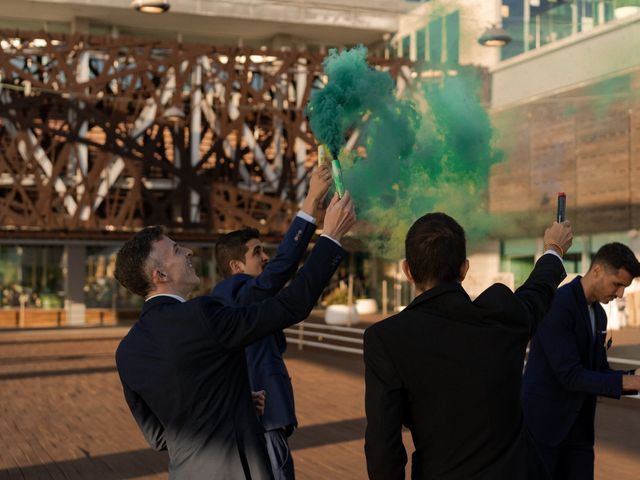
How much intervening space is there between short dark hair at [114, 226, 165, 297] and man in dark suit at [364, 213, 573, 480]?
113cm

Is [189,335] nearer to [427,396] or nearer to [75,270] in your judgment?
[427,396]

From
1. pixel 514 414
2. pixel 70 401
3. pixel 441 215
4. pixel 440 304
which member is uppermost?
pixel 441 215

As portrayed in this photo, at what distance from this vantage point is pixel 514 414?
3.23 meters

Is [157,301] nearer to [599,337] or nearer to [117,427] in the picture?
[599,337]

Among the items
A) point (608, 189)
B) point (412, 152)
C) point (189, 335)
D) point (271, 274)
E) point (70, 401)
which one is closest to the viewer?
point (189, 335)

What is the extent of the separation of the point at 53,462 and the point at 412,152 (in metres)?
5.09

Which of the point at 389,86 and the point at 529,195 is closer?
the point at 389,86

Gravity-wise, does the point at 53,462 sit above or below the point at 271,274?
below

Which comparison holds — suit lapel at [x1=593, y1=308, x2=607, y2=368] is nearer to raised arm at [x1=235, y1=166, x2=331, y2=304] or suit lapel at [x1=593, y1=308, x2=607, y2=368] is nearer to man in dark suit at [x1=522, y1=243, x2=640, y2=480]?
man in dark suit at [x1=522, y1=243, x2=640, y2=480]

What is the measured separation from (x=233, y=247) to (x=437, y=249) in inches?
114

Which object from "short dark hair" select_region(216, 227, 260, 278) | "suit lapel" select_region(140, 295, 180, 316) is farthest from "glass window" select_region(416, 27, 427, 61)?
"suit lapel" select_region(140, 295, 180, 316)

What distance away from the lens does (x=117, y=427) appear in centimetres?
1157

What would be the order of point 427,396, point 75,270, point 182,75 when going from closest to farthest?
point 427,396, point 182,75, point 75,270

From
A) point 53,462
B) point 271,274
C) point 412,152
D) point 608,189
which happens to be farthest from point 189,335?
point 608,189
